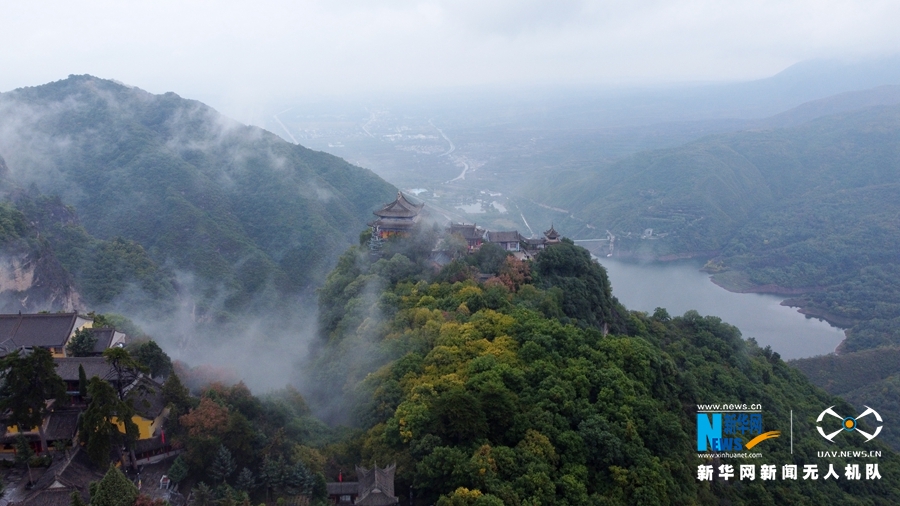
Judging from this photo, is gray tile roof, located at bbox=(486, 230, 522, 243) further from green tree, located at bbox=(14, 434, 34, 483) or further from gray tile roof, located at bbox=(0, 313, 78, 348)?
green tree, located at bbox=(14, 434, 34, 483)

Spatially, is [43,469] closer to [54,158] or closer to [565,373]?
[565,373]

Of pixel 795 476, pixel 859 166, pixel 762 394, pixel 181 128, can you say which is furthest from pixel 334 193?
pixel 859 166

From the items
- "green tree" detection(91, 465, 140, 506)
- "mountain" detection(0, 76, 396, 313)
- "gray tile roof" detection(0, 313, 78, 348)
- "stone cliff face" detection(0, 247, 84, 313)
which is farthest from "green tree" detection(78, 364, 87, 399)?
"mountain" detection(0, 76, 396, 313)

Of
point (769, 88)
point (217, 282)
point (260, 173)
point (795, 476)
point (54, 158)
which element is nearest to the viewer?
point (795, 476)

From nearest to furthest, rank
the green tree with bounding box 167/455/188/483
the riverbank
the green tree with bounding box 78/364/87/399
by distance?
the green tree with bounding box 167/455/188/483 < the green tree with bounding box 78/364/87/399 < the riverbank

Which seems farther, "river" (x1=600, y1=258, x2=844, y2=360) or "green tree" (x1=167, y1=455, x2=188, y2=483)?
"river" (x1=600, y1=258, x2=844, y2=360)

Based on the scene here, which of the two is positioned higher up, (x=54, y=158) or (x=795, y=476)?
(x=54, y=158)

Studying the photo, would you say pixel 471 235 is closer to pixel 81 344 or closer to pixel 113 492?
pixel 81 344
